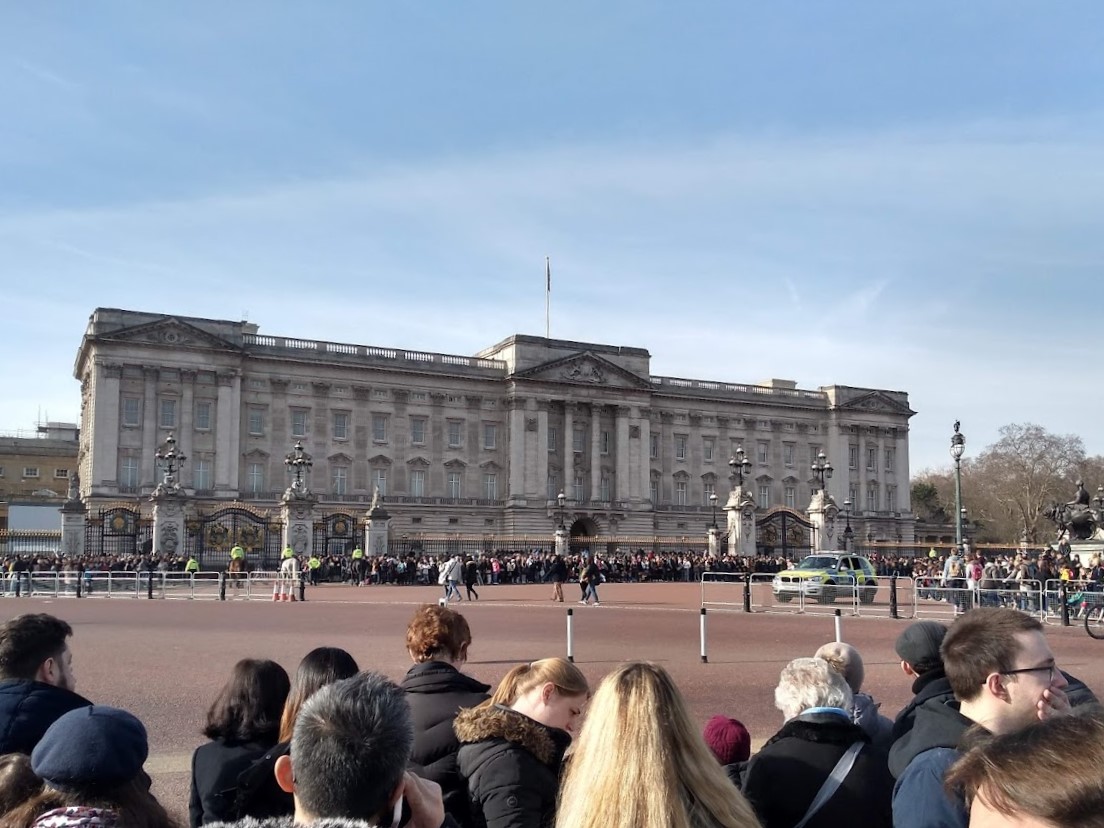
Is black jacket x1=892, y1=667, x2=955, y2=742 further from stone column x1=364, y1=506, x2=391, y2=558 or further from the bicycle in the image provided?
stone column x1=364, y1=506, x2=391, y2=558

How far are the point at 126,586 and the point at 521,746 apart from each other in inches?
1376

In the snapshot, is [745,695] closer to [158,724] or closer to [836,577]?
[158,724]

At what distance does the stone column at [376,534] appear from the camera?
1896 inches

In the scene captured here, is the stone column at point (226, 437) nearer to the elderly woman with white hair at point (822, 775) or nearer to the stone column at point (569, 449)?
the stone column at point (569, 449)

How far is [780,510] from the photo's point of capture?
2037 inches

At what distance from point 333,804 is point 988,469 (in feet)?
335

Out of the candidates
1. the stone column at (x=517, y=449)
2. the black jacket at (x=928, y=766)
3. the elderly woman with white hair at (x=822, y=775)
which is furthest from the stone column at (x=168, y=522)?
the black jacket at (x=928, y=766)

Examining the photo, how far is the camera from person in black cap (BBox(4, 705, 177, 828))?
321 centimetres

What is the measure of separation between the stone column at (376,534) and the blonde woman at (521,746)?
43986 mm

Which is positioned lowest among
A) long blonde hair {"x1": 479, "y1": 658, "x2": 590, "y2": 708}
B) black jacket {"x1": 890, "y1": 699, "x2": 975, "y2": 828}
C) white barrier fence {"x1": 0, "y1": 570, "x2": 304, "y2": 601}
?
white barrier fence {"x1": 0, "y1": 570, "x2": 304, "y2": 601}

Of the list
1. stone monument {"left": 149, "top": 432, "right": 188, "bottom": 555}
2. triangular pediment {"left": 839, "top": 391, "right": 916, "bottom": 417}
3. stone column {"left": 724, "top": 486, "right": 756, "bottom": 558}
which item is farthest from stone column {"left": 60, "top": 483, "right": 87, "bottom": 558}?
triangular pediment {"left": 839, "top": 391, "right": 916, "bottom": 417}

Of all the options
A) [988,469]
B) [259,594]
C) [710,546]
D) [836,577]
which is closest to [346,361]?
[710,546]

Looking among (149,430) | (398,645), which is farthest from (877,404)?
(398,645)

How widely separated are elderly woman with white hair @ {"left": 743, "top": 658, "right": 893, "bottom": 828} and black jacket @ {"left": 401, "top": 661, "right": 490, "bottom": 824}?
126cm
